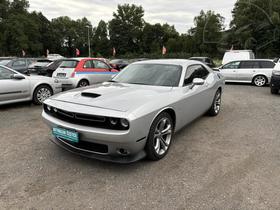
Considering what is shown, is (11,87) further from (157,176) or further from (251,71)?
(251,71)

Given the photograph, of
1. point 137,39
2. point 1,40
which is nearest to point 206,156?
point 1,40

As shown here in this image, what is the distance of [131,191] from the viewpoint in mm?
2877

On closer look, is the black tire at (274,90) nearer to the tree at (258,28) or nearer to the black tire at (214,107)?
the black tire at (214,107)

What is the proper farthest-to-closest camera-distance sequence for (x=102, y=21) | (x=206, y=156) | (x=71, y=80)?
(x=102, y=21) < (x=71, y=80) < (x=206, y=156)

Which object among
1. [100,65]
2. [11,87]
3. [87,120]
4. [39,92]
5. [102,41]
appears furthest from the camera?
[102,41]

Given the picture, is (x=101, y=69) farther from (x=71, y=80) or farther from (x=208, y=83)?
(x=208, y=83)

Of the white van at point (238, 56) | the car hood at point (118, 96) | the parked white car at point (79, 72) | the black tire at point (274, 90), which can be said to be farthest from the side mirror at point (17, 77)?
the white van at point (238, 56)

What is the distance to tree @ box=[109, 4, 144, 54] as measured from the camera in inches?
2781

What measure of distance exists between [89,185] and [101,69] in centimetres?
749

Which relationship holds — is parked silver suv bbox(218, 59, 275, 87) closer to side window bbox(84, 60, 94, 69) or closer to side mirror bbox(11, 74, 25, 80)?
side window bbox(84, 60, 94, 69)

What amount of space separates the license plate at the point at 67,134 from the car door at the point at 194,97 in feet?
5.78

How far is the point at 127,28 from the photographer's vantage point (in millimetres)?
71125

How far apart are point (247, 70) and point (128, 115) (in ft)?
37.9

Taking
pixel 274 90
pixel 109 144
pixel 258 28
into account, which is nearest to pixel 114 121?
pixel 109 144
